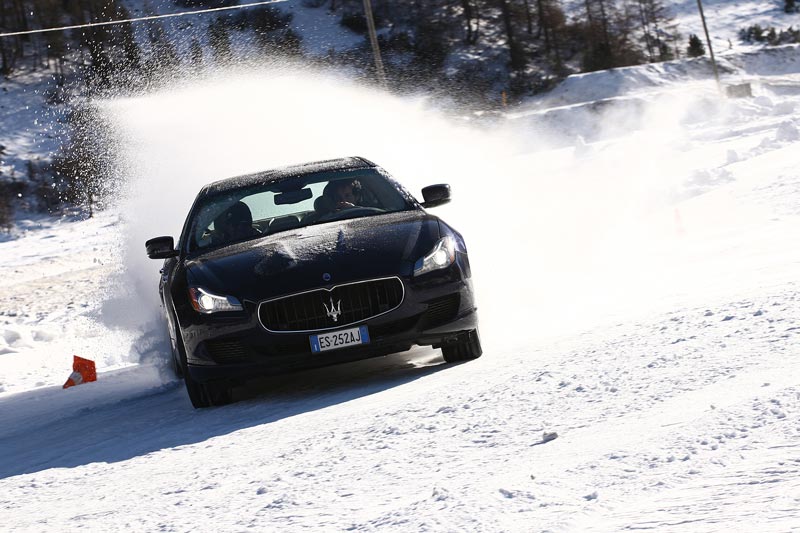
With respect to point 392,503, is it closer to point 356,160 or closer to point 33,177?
point 356,160

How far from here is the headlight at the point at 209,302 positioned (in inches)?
256

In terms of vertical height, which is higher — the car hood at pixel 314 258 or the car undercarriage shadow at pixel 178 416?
the car hood at pixel 314 258

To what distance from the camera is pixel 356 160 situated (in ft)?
28.4

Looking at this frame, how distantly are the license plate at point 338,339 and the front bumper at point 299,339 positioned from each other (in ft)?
0.09

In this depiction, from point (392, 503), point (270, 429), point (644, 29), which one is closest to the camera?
point (392, 503)

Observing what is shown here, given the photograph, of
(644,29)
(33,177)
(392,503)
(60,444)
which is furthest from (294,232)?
(644,29)

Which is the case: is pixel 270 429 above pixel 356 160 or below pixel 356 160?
below

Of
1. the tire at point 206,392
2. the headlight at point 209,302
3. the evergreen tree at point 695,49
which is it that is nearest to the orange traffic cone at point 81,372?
the tire at point 206,392

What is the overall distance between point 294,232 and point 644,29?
5969 cm

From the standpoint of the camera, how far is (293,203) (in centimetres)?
801

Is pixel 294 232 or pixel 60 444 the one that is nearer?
pixel 60 444

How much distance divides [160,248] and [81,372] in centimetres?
209

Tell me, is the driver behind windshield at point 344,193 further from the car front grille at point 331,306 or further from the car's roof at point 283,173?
the car front grille at point 331,306

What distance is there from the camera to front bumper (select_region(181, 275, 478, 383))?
6.48 m
